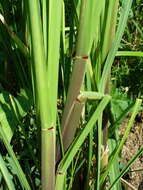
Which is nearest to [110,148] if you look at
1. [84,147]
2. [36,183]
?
[84,147]

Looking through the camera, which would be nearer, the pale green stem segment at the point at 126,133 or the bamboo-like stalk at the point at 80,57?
the bamboo-like stalk at the point at 80,57

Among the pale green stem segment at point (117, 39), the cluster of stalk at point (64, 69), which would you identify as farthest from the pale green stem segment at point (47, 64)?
the pale green stem segment at point (117, 39)

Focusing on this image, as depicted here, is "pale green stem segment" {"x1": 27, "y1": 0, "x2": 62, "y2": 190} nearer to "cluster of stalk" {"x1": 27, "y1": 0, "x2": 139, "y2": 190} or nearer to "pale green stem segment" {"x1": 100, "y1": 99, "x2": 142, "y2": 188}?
"cluster of stalk" {"x1": 27, "y1": 0, "x2": 139, "y2": 190}

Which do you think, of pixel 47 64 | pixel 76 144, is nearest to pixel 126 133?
pixel 76 144

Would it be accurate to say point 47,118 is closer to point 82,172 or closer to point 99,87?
point 99,87

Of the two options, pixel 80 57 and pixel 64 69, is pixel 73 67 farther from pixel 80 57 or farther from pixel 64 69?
pixel 64 69

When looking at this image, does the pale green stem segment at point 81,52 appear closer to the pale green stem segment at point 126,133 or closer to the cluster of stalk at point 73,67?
the cluster of stalk at point 73,67

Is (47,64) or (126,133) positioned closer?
(47,64)

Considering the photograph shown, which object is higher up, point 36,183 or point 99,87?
point 99,87
